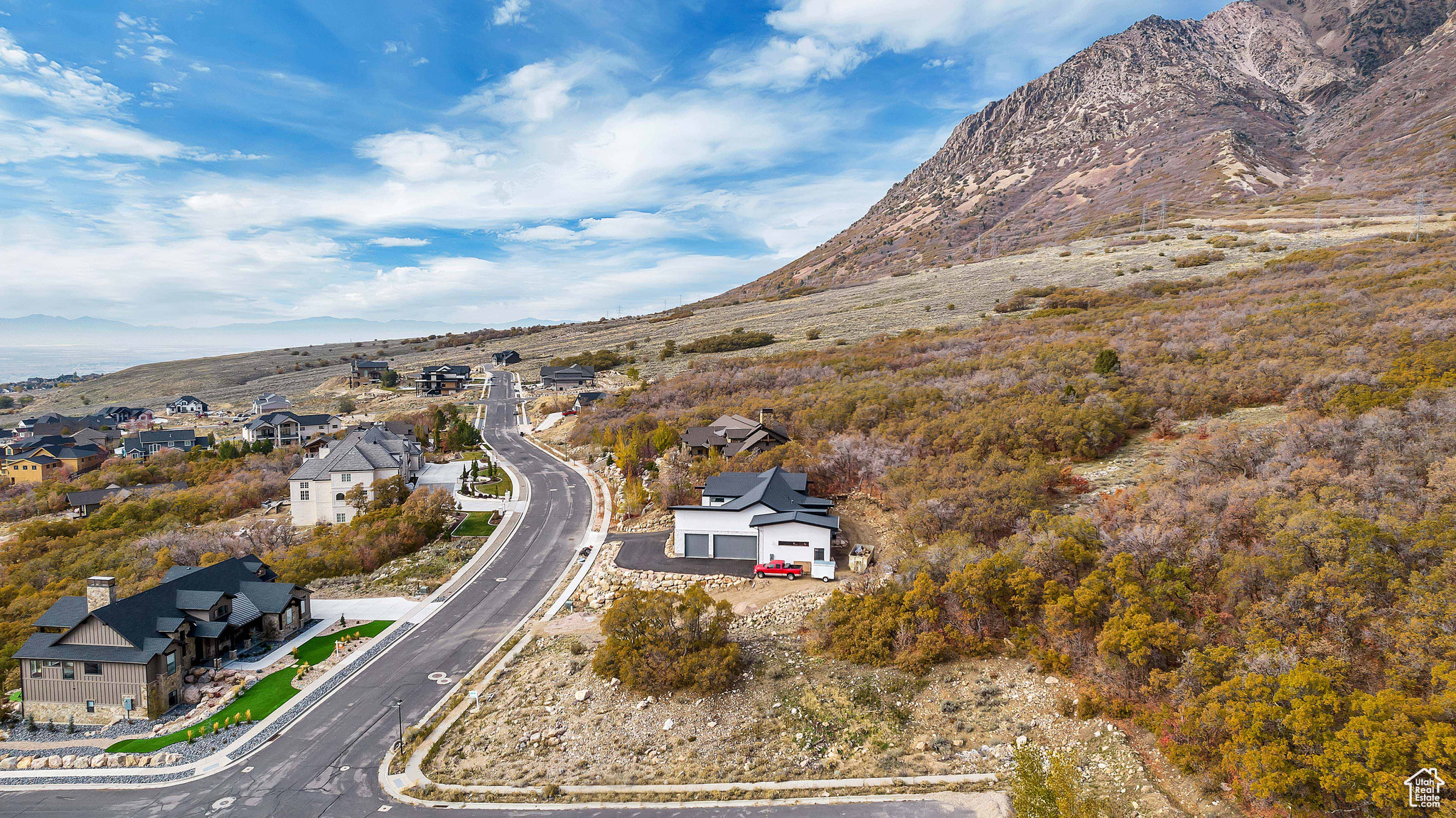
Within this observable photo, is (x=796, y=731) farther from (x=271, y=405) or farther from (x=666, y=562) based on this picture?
(x=271, y=405)

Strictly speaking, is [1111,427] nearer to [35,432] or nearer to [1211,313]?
[1211,313]

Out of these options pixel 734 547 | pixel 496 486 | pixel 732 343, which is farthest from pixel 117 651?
pixel 732 343

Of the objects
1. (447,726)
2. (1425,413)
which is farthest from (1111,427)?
(447,726)

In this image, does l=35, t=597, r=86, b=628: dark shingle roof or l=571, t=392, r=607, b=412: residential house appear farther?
l=571, t=392, r=607, b=412: residential house

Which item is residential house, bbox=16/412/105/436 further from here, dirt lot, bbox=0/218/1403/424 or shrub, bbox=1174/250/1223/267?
shrub, bbox=1174/250/1223/267

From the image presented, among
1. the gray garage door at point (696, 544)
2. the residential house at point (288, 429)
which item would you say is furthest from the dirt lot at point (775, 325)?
the gray garage door at point (696, 544)

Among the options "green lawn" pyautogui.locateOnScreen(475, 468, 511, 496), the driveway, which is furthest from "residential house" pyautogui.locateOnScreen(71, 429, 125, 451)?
the driveway
